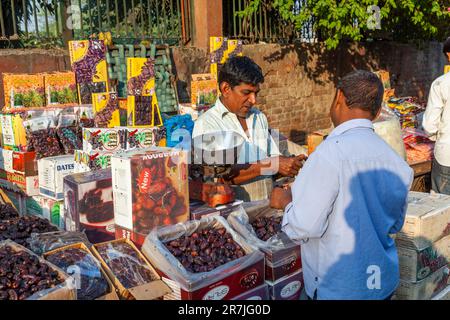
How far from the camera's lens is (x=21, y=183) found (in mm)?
4332

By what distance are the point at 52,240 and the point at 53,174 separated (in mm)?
1102

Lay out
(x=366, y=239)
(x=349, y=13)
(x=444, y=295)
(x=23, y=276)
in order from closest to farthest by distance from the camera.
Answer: (x=366, y=239)
(x=23, y=276)
(x=444, y=295)
(x=349, y=13)

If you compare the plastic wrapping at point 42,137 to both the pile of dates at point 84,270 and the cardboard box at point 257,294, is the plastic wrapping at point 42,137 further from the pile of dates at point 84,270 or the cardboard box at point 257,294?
the cardboard box at point 257,294

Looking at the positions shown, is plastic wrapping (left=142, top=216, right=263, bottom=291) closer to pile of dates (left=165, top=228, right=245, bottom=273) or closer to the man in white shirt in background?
pile of dates (left=165, top=228, right=245, bottom=273)

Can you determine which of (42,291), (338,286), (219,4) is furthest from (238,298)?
(219,4)

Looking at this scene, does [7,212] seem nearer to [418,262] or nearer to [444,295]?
[418,262]

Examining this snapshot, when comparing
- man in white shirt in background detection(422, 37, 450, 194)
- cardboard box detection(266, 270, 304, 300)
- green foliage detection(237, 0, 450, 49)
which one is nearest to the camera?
cardboard box detection(266, 270, 304, 300)

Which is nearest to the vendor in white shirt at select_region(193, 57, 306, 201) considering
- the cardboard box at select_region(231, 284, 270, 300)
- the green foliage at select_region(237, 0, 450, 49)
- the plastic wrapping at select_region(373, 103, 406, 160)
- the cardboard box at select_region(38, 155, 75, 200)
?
the cardboard box at select_region(231, 284, 270, 300)

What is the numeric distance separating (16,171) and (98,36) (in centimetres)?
233

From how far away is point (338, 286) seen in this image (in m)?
2.22

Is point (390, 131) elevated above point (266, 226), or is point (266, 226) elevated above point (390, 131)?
point (390, 131)

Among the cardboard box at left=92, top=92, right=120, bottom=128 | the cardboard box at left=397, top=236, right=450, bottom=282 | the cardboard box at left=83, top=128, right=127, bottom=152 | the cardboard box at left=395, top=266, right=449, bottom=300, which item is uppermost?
the cardboard box at left=92, top=92, right=120, bottom=128

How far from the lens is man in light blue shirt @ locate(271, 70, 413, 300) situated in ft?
6.72

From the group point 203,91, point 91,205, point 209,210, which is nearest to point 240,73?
point 209,210
